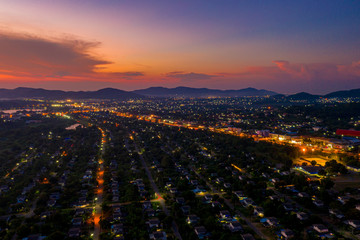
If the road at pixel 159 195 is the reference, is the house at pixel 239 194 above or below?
above

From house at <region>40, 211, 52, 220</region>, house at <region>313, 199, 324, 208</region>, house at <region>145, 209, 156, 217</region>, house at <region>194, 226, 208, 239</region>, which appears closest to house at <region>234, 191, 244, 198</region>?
house at <region>313, 199, 324, 208</region>

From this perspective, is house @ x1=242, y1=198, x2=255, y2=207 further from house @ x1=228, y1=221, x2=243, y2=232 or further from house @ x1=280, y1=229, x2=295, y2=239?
house @ x1=280, y1=229, x2=295, y2=239

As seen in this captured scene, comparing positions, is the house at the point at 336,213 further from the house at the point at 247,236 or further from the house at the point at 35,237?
the house at the point at 35,237

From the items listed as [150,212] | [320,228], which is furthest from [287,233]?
[150,212]

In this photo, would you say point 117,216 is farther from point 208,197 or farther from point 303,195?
point 303,195

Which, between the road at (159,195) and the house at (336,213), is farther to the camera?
the house at (336,213)

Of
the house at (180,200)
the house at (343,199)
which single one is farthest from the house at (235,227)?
the house at (343,199)

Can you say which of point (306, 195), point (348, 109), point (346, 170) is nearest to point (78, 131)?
point (306, 195)

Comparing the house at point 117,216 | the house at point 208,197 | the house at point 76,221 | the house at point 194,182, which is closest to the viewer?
the house at point 76,221

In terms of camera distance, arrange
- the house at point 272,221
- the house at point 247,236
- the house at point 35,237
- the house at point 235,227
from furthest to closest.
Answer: the house at point 272,221, the house at point 235,227, the house at point 35,237, the house at point 247,236

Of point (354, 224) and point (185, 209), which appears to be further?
point (185, 209)

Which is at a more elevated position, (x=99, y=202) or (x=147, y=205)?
(x=147, y=205)
